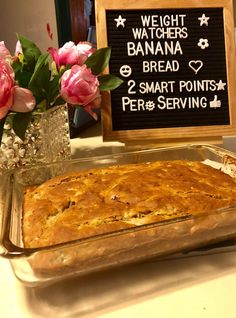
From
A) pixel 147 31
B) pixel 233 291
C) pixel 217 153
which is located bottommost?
pixel 233 291

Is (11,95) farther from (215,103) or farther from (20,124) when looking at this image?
(215,103)

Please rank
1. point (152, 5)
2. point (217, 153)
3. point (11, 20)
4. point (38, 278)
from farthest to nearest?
point (11, 20)
point (152, 5)
point (217, 153)
point (38, 278)

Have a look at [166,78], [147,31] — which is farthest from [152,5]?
[166,78]

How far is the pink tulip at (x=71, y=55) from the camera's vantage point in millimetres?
932

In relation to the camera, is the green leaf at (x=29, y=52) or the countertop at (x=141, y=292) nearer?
the countertop at (x=141, y=292)

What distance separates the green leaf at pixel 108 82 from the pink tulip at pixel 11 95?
201 mm

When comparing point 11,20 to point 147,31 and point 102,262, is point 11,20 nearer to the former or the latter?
point 147,31

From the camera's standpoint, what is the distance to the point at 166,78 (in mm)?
1038

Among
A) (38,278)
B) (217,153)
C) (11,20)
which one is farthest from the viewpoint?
(11,20)

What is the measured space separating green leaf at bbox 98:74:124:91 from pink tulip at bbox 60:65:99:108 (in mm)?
68

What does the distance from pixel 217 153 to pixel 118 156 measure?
199 millimetres

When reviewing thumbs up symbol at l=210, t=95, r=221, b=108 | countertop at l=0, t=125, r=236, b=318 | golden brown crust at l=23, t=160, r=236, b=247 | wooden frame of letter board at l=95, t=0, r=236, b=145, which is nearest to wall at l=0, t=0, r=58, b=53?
wooden frame of letter board at l=95, t=0, r=236, b=145

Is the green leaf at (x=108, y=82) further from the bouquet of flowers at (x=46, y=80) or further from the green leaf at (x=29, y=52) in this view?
the green leaf at (x=29, y=52)

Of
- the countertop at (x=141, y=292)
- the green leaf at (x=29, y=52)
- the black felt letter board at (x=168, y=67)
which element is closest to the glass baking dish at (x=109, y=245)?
the countertop at (x=141, y=292)
